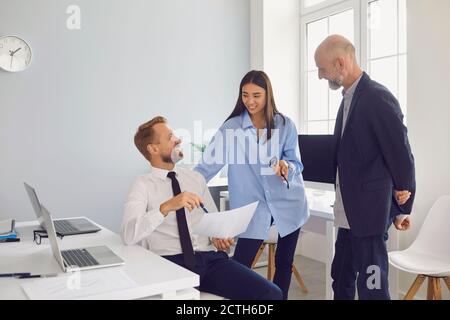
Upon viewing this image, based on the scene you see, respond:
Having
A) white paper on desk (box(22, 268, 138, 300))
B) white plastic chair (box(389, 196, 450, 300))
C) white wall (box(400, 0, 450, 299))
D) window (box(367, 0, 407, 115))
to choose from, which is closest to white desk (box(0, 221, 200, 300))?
white paper on desk (box(22, 268, 138, 300))

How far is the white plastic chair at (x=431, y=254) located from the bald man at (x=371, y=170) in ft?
1.76

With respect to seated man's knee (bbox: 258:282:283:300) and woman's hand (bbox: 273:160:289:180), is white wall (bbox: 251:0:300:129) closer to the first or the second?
woman's hand (bbox: 273:160:289:180)

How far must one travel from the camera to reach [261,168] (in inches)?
86.3

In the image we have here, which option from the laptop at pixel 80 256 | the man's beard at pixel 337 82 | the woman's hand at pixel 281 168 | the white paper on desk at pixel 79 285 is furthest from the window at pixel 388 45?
the white paper on desk at pixel 79 285

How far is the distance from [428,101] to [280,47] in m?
1.87

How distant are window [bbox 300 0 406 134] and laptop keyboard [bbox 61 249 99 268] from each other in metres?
2.77

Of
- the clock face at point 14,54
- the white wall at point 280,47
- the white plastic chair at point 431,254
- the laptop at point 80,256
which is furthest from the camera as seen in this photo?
the white wall at point 280,47

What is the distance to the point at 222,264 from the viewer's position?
1770mm

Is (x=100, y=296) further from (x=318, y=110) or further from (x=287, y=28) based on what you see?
(x=287, y=28)

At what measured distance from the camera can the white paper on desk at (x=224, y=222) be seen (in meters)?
1.65

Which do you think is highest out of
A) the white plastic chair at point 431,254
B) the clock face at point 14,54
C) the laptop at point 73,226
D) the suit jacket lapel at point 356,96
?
the clock face at point 14,54

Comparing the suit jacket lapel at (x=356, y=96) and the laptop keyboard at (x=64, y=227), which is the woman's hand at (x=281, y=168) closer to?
the suit jacket lapel at (x=356, y=96)

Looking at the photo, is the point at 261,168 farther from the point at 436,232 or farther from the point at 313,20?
the point at 313,20

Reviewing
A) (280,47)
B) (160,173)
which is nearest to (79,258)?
(160,173)
